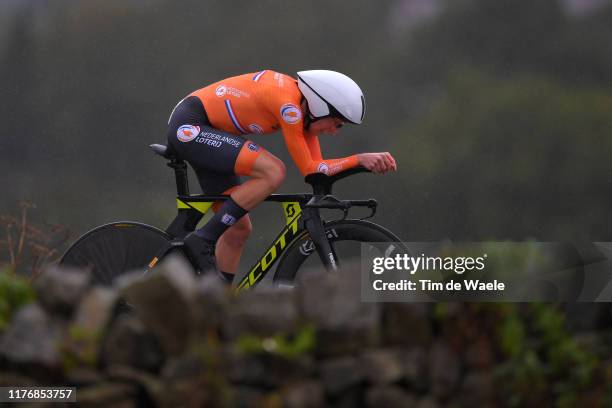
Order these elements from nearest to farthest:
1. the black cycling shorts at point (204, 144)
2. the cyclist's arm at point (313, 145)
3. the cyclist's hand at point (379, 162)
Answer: the cyclist's hand at point (379, 162)
the black cycling shorts at point (204, 144)
the cyclist's arm at point (313, 145)

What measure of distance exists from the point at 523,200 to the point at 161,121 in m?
6.50

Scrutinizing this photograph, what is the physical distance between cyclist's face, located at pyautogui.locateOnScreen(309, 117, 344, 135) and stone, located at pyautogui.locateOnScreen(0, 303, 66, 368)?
8.71ft

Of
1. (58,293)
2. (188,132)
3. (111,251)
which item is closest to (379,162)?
(188,132)

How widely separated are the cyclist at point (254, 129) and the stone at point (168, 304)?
88.8 inches

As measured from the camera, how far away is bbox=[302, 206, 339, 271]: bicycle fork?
6426 millimetres

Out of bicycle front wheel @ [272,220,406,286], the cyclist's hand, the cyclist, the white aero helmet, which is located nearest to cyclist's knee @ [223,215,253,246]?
the cyclist

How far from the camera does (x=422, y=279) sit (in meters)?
4.50

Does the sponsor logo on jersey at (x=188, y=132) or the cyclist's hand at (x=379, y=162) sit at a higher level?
the sponsor logo on jersey at (x=188, y=132)

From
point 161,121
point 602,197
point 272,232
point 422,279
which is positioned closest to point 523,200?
point 602,197

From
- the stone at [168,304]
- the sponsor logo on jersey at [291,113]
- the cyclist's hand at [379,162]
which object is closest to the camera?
the stone at [168,304]

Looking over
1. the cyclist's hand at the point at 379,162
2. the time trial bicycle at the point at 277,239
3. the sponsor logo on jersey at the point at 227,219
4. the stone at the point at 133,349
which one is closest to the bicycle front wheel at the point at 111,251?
the time trial bicycle at the point at 277,239

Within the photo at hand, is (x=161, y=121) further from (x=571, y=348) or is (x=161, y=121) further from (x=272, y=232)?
(x=571, y=348)

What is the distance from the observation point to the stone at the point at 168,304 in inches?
163

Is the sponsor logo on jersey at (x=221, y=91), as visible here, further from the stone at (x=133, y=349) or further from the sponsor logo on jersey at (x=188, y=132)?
the stone at (x=133, y=349)
